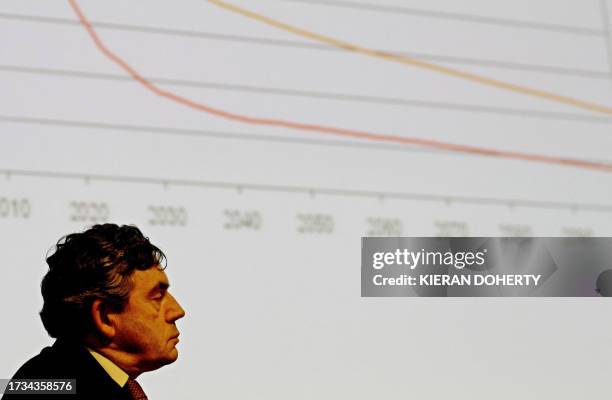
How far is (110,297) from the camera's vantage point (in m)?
0.61

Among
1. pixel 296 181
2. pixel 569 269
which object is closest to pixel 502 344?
pixel 569 269

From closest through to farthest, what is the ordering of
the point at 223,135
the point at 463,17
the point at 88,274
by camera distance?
the point at 88,274 → the point at 223,135 → the point at 463,17

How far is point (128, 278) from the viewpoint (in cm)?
62

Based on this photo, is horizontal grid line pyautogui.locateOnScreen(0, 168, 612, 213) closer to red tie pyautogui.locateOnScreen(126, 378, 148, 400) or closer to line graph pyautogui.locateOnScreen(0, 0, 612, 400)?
line graph pyautogui.locateOnScreen(0, 0, 612, 400)

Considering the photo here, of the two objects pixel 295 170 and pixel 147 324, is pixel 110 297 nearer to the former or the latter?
pixel 147 324

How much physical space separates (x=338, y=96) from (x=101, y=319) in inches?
17.1

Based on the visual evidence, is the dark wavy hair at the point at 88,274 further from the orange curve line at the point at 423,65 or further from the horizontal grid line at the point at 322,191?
the orange curve line at the point at 423,65

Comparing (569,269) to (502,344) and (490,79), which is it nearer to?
(502,344)

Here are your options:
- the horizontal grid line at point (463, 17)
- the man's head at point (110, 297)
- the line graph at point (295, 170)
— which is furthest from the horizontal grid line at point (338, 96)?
the man's head at point (110, 297)

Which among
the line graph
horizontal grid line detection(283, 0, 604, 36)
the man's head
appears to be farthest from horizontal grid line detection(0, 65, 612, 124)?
the man's head

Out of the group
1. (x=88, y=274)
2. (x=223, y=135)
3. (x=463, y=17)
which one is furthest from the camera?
(x=463, y=17)

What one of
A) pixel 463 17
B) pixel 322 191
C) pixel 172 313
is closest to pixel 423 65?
pixel 463 17

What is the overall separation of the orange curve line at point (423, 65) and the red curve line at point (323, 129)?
0.23 ft

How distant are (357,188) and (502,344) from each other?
20 centimetres
